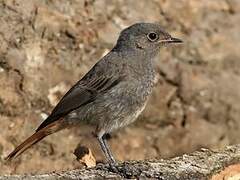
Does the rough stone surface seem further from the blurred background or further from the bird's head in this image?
the bird's head

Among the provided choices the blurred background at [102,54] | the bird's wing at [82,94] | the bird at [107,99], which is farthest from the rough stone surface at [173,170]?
the blurred background at [102,54]

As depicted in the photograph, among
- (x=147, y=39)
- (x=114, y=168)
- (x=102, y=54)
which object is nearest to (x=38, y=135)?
(x=114, y=168)

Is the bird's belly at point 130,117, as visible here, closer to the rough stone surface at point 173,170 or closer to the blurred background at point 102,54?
the blurred background at point 102,54

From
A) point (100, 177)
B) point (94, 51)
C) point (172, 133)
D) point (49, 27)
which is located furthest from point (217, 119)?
point (100, 177)

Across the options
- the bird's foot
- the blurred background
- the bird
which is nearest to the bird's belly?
the bird

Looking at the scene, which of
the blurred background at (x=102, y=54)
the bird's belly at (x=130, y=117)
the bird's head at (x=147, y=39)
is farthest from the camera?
the blurred background at (x=102, y=54)

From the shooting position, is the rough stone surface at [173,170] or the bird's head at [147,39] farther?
the bird's head at [147,39]

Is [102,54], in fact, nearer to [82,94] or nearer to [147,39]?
[147,39]
